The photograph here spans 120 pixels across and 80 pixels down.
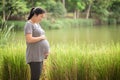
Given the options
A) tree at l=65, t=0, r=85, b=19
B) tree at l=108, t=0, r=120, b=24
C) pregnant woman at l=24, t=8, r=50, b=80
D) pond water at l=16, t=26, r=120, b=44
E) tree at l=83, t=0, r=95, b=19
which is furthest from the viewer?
tree at l=108, t=0, r=120, b=24

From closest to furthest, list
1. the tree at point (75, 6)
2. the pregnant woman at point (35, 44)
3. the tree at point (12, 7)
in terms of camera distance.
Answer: the pregnant woman at point (35, 44) → the tree at point (12, 7) → the tree at point (75, 6)

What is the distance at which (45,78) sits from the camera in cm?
495

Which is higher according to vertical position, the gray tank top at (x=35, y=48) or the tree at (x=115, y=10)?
the gray tank top at (x=35, y=48)

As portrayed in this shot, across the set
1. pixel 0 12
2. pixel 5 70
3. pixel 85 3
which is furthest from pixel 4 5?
pixel 5 70

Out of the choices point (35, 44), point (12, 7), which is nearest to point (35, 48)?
point (35, 44)

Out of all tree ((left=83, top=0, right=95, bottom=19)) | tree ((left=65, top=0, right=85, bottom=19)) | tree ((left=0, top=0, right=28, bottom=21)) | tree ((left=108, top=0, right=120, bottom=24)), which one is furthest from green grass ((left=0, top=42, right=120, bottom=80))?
tree ((left=108, top=0, right=120, bottom=24))

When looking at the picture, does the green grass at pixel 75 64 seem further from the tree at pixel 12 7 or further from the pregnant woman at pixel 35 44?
the tree at pixel 12 7

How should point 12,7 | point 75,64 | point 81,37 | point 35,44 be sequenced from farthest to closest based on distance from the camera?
point 12,7
point 81,37
point 75,64
point 35,44

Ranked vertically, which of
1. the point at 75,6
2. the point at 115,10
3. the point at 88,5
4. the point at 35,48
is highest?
the point at 35,48

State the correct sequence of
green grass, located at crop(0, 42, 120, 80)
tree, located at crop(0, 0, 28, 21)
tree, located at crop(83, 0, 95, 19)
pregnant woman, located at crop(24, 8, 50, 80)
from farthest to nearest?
tree, located at crop(83, 0, 95, 19) → tree, located at crop(0, 0, 28, 21) → green grass, located at crop(0, 42, 120, 80) → pregnant woman, located at crop(24, 8, 50, 80)

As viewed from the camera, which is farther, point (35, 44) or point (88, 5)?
point (88, 5)

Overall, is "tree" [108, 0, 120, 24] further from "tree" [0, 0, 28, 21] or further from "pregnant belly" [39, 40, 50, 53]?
"pregnant belly" [39, 40, 50, 53]

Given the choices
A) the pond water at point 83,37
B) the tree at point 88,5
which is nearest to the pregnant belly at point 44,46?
the pond water at point 83,37

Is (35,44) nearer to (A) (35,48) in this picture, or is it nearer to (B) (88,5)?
(A) (35,48)
